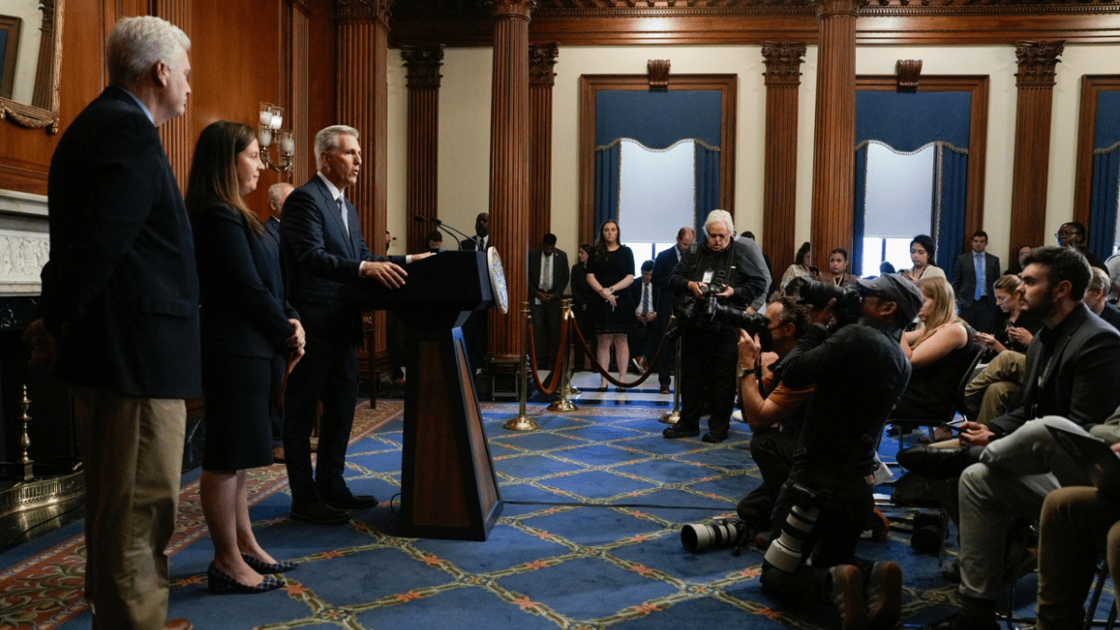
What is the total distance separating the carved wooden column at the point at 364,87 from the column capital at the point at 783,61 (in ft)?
15.1

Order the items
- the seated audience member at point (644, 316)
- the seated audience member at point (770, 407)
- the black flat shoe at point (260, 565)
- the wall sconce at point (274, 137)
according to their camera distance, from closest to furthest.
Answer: the black flat shoe at point (260, 565) → the seated audience member at point (770, 407) → the wall sconce at point (274, 137) → the seated audience member at point (644, 316)

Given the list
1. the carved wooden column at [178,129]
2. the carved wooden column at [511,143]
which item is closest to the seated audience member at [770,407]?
the carved wooden column at [178,129]

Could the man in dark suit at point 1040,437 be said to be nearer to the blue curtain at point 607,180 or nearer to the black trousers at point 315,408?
the black trousers at point 315,408

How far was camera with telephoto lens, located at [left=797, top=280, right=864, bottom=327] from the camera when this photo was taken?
9.82 feet

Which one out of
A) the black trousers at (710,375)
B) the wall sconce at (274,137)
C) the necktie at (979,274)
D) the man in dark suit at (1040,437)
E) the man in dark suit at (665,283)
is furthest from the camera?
the necktie at (979,274)

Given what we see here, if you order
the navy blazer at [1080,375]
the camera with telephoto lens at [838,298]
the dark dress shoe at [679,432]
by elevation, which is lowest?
the dark dress shoe at [679,432]

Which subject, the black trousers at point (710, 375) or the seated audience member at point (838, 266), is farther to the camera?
the seated audience member at point (838, 266)

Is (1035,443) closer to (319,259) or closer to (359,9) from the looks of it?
(319,259)

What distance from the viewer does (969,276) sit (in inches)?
390

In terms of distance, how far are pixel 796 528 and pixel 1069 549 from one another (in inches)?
31.4

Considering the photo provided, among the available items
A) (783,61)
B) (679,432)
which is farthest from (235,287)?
(783,61)

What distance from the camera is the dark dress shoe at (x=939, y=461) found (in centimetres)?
279

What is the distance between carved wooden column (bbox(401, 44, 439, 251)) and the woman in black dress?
2.82 metres

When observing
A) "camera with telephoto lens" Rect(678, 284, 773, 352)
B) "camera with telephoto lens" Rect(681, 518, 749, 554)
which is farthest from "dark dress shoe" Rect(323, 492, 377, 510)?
"camera with telephoto lens" Rect(678, 284, 773, 352)
